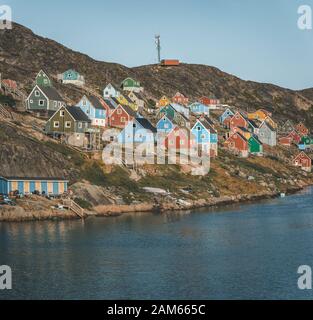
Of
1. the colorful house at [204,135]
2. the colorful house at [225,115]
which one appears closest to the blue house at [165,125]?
the colorful house at [204,135]

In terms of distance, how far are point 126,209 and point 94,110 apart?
43674mm

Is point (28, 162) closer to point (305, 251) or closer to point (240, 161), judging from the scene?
point (305, 251)

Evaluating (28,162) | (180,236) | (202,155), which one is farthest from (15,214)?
(202,155)

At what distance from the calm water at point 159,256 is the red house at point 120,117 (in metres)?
49.5

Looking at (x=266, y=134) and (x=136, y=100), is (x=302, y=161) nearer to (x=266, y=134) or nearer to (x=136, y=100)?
(x=266, y=134)

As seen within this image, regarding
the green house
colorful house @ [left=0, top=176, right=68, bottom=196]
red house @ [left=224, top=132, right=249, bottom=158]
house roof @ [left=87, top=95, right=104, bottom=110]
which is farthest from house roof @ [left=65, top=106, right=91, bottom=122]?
the green house

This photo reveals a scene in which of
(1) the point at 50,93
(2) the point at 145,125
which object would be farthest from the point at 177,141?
(1) the point at 50,93

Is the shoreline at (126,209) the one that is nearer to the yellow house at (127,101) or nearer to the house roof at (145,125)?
the house roof at (145,125)

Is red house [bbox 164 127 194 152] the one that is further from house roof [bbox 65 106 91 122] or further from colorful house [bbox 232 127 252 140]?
colorful house [bbox 232 127 252 140]

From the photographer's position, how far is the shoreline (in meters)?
83.2

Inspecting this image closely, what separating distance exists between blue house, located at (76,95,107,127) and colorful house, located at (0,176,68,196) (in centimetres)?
4279

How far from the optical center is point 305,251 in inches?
2655

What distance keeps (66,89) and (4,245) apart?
3735 inches

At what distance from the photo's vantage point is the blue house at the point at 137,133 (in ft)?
426
